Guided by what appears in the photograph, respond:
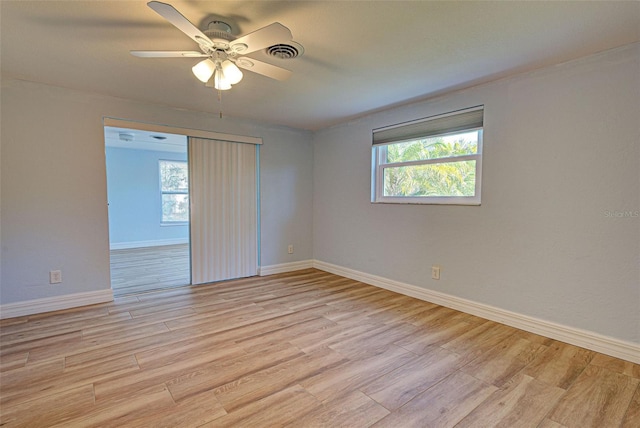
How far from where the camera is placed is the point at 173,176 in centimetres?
730

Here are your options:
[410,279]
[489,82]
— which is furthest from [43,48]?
[410,279]

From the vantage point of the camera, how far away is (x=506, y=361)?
209 centimetres

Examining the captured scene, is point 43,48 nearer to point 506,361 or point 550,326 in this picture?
point 506,361

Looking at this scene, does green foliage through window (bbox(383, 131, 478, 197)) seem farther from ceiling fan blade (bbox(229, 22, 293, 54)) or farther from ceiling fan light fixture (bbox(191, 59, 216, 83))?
ceiling fan light fixture (bbox(191, 59, 216, 83))

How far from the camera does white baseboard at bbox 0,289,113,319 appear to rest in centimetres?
279

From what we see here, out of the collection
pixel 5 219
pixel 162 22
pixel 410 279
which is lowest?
pixel 410 279

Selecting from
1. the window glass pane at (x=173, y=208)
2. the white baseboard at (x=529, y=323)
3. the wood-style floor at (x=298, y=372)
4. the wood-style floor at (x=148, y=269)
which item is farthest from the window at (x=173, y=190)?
the white baseboard at (x=529, y=323)

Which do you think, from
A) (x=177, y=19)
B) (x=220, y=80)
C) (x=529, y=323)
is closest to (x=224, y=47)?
(x=220, y=80)

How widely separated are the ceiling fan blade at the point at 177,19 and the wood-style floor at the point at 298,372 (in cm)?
195

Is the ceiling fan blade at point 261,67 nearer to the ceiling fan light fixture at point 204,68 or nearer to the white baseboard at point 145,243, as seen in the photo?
the ceiling fan light fixture at point 204,68

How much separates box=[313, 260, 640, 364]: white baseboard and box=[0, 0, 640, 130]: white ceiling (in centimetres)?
207

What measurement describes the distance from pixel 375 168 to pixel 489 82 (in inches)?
61.1

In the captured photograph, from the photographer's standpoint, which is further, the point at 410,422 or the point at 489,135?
the point at 489,135

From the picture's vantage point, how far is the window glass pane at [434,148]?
298 cm
